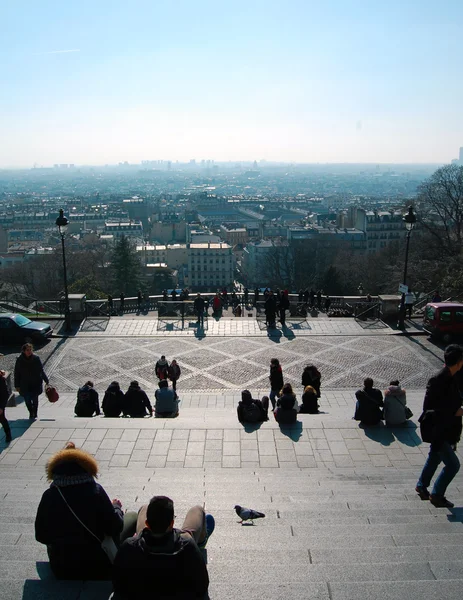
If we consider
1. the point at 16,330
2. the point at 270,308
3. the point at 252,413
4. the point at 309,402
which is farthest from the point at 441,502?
the point at 16,330

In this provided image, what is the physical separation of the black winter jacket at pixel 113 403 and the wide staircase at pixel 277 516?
72 centimetres

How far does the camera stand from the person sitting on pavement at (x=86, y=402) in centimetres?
1078

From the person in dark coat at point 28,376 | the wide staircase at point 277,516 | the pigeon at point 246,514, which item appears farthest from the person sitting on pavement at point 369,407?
the person in dark coat at point 28,376

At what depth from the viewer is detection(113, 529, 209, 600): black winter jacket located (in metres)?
3.81

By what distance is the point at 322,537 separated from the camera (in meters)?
5.20

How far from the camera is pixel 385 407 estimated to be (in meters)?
9.81

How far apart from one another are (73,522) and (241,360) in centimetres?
1185

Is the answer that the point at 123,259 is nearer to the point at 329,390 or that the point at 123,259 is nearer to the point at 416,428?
the point at 329,390

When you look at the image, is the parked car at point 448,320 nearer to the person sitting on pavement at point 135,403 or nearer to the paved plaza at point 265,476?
the paved plaza at point 265,476

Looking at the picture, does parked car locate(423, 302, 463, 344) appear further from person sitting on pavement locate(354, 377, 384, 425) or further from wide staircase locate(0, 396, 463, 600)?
wide staircase locate(0, 396, 463, 600)

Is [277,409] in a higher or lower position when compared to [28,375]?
lower

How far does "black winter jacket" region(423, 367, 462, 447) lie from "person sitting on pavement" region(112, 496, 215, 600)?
3.17m

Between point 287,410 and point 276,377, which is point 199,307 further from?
point 287,410

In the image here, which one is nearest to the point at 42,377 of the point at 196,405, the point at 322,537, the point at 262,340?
the point at 196,405
